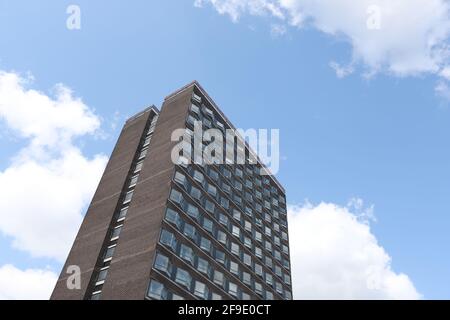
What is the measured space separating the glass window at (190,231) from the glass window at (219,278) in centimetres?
468

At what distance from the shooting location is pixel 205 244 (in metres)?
44.4

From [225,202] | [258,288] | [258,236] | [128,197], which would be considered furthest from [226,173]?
[258,288]

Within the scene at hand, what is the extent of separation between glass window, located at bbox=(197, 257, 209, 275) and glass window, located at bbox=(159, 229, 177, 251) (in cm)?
380

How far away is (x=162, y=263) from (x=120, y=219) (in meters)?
10.7

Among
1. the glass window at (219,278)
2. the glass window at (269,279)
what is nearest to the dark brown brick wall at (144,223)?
the glass window at (219,278)

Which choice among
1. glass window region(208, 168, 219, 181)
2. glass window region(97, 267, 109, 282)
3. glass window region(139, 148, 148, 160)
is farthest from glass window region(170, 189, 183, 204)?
glass window region(139, 148, 148, 160)

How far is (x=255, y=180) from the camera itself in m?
66.7

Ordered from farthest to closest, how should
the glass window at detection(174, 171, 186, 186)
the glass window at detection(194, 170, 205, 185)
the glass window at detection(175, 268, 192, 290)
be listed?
the glass window at detection(194, 170, 205, 185) → the glass window at detection(174, 171, 186, 186) → the glass window at detection(175, 268, 192, 290)

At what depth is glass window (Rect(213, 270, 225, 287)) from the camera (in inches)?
1691

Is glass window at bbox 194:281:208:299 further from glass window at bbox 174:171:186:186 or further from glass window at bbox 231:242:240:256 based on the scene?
glass window at bbox 174:171:186:186

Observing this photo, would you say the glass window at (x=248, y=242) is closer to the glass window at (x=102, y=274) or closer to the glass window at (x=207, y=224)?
Result: the glass window at (x=207, y=224)

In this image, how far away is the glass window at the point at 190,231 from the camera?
42344 mm

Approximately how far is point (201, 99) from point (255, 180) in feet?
54.3
